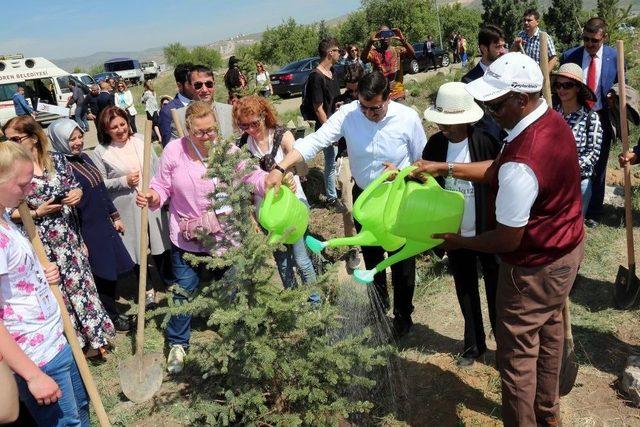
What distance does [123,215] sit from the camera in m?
4.38

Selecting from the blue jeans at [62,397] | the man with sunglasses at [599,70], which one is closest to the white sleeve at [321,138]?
the blue jeans at [62,397]

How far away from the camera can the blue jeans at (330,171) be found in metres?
6.34

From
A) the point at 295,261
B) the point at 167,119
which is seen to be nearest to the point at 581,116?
the point at 295,261

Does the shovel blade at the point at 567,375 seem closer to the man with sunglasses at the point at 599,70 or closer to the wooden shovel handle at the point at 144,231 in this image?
the man with sunglasses at the point at 599,70

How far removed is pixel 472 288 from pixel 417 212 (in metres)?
1.07

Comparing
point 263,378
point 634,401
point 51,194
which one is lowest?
point 634,401

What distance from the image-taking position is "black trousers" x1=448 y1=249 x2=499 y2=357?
3.10 meters

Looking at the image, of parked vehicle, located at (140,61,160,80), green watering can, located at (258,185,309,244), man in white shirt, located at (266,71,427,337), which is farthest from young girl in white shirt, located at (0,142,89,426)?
parked vehicle, located at (140,61,160,80)

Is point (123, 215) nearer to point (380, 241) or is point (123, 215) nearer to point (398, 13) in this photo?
point (380, 241)

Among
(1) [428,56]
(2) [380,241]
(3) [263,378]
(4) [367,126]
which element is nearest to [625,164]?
(4) [367,126]

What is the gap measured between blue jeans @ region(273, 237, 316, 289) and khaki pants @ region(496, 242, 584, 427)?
1680mm

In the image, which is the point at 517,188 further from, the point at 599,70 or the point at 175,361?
the point at 599,70

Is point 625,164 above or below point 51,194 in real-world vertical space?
below

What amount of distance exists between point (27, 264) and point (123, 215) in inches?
90.1
